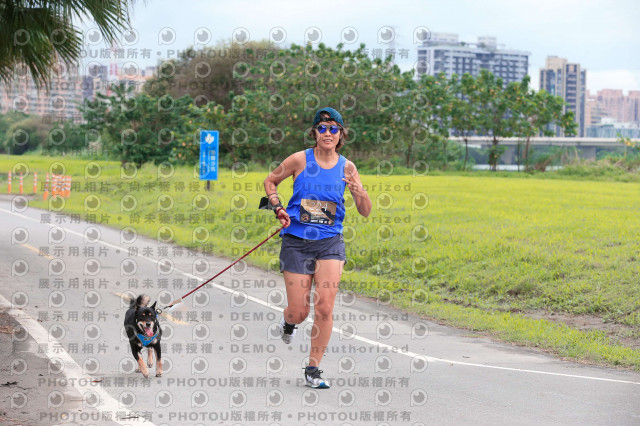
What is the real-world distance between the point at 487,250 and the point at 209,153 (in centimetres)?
1411

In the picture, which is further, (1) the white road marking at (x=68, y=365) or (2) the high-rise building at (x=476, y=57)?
(2) the high-rise building at (x=476, y=57)

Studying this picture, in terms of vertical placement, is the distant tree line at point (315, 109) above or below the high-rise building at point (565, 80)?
A: below

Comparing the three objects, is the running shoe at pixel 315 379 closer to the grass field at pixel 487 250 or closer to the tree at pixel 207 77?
the grass field at pixel 487 250

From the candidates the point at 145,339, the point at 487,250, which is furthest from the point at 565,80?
the point at 145,339

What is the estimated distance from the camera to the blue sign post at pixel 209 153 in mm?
27531

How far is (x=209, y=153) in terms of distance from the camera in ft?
91.2

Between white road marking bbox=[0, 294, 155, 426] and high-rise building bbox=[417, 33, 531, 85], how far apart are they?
102237 mm

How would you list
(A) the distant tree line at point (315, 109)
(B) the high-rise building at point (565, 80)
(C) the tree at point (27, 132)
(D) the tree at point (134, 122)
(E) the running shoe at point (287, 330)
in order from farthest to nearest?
(B) the high-rise building at point (565, 80)
(C) the tree at point (27, 132)
(D) the tree at point (134, 122)
(A) the distant tree line at point (315, 109)
(E) the running shoe at point (287, 330)

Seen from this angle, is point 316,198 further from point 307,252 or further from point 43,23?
point 43,23

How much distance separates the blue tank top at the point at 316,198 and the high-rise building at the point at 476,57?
344ft

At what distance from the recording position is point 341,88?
158 ft

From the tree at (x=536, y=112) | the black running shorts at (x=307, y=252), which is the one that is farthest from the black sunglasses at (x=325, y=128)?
the tree at (x=536, y=112)

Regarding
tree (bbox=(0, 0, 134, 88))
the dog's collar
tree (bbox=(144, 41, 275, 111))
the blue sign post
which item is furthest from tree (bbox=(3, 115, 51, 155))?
the dog's collar

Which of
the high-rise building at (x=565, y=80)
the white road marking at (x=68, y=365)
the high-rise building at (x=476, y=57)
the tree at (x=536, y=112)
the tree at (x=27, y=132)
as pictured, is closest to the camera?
the white road marking at (x=68, y=365)
